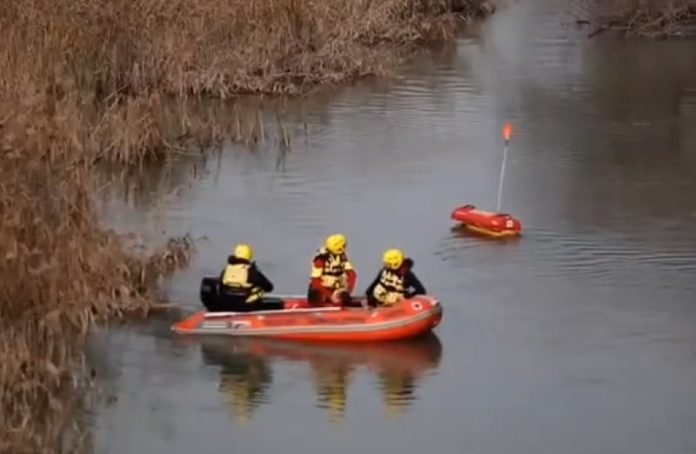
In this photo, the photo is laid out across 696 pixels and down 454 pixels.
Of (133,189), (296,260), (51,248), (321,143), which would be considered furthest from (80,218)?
(321,143)

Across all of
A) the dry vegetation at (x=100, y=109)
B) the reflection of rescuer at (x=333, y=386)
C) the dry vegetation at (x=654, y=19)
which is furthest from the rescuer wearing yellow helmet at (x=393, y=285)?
the dry vegetation at (x=654, y=19)

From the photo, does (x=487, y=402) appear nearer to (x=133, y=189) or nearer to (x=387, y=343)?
(x=387, y=343)

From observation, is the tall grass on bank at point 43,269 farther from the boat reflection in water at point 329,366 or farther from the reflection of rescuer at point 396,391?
the reflection of rescuer at point 396,391

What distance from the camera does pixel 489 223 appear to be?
13.8 m

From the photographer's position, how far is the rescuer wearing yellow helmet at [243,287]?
1116 centimetres

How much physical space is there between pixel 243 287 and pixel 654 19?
54.0ft

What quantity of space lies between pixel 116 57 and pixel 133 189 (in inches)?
120

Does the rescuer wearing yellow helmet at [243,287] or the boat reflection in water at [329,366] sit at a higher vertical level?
the rescuer wearing yellow helmet at [243,287]

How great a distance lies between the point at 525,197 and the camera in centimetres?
1551

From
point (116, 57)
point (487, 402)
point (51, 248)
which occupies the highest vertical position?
point (116, 57)

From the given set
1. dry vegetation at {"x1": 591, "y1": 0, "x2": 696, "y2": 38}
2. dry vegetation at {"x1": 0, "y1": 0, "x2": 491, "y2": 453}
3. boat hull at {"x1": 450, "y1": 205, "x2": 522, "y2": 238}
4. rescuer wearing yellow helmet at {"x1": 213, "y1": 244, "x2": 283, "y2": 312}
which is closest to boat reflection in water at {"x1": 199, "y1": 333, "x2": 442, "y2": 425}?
rescuer wearing yellow helmet at {"x1": 213, "y1": 244, "x2": 283, "y2": 312}

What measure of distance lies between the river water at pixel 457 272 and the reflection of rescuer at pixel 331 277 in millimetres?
429

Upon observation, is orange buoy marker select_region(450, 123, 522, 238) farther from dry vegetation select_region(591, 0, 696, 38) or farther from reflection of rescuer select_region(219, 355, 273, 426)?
dry vegetation select_region(591, 0, 696, 38)

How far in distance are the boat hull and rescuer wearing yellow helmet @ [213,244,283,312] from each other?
312 centimetres
